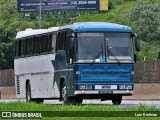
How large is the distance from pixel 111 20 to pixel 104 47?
123502 millimetres

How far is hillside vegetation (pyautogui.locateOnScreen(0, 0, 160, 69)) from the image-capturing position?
103 meters

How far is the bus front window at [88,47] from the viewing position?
31.0 metres

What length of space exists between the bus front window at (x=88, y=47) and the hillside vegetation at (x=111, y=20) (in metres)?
61.2

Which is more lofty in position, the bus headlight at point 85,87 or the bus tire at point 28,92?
the bus headlight at point 85,87

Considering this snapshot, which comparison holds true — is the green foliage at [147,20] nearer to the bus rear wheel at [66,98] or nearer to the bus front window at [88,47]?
the bus rear wheel at [66,98]

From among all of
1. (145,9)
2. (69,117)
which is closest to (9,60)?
(145,9)

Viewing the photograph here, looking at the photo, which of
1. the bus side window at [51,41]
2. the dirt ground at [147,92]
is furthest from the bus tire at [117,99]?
the dirt ground at [147,92]

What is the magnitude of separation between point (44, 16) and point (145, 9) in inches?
828

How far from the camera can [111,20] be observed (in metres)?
154

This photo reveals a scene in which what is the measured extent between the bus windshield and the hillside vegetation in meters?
61.2

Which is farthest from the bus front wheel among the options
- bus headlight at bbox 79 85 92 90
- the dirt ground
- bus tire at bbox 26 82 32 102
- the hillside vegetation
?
the hillside vegetation

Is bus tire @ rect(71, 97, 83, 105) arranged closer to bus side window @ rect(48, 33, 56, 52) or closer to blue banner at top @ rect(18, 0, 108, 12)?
bus side window @ rect(48, 33, 56, 52)

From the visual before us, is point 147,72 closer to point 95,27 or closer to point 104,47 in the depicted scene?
point 95,27

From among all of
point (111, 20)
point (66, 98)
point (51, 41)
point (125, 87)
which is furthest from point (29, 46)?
point (111, 20)
